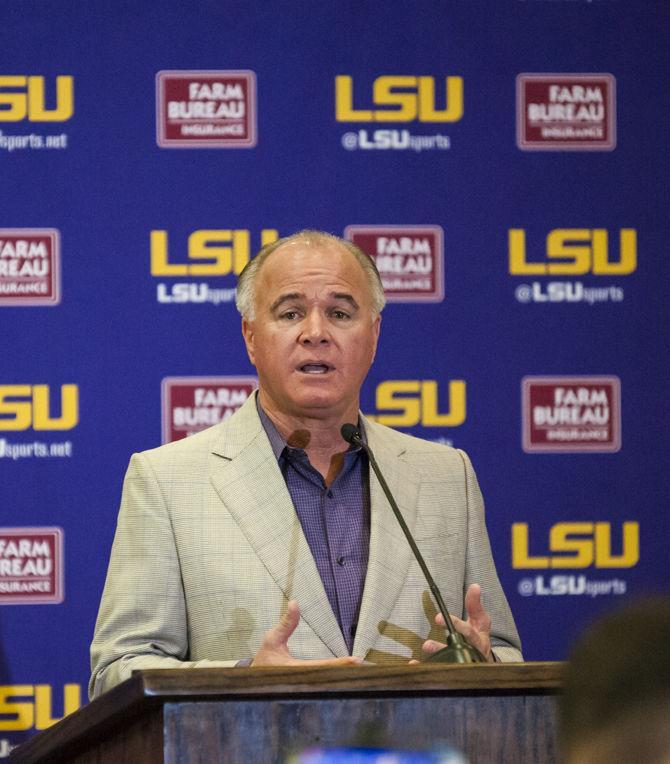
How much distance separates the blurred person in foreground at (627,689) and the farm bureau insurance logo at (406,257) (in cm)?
338

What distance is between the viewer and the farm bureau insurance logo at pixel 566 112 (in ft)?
13.6

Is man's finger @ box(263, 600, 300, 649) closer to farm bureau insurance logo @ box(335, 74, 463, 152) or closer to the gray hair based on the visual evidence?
the gray hair

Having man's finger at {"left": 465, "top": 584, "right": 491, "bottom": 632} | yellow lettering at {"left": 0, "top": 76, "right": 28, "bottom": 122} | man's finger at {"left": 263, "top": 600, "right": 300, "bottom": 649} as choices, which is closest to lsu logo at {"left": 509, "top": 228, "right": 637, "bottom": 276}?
yellow lettering at {"left": 0, "top": 76, "right": 28, "bottom": 122}

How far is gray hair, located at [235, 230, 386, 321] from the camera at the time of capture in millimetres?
3055

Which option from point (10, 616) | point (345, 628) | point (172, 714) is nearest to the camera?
point (172, 714)

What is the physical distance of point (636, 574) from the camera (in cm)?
409

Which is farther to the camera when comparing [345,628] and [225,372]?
[225,372]

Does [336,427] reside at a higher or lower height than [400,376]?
lower

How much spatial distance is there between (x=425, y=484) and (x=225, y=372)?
1.21 meters

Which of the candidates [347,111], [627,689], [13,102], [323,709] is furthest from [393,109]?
[627,689]

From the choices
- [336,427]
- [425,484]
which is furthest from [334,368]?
[425,484]

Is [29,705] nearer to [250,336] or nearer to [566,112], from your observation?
[250,336]

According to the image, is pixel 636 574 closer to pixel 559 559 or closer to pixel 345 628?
pixel 559 559

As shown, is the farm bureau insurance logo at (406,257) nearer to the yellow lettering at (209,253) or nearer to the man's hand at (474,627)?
the yellow lettering at (209,253)
